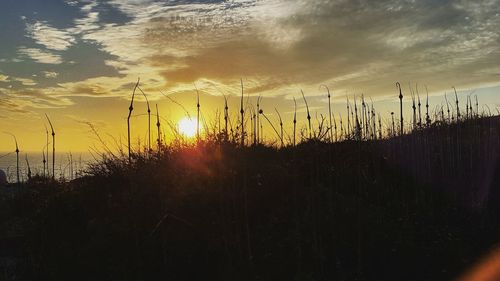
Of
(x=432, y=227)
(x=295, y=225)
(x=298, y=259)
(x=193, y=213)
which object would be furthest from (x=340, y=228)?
(x=193, y=213)

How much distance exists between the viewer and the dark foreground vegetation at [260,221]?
5.42 meters

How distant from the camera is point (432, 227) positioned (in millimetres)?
6508

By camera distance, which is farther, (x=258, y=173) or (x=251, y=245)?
(x=258, y=173)

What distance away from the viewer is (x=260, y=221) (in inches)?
→ 244

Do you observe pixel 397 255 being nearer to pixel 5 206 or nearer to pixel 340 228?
pixel 340 228

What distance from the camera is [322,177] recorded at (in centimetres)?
758

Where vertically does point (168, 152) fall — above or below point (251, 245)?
above

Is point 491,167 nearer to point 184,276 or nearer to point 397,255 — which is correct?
point 397,255

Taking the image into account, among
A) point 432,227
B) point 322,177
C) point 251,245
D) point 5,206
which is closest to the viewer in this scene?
point 251,245

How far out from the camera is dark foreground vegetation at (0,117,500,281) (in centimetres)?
542

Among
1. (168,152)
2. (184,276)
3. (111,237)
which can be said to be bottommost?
(184,276)

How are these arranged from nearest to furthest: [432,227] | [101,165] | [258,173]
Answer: [432,227] < [258,173] < [101,165]

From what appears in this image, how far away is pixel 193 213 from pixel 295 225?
135 centimetres

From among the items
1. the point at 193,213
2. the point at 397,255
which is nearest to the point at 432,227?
the point at 397,255
